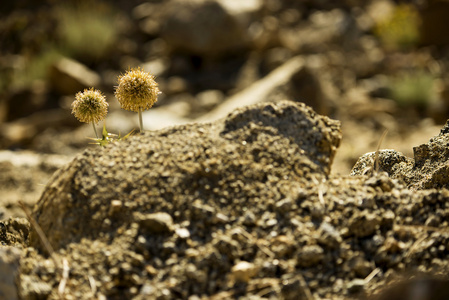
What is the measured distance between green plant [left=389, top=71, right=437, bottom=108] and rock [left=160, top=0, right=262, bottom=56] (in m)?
2.39

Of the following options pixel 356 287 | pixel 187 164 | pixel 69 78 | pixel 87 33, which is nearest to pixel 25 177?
pixel 187 164

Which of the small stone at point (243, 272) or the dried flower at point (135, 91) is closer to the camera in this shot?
the small stone at point (243, 272)

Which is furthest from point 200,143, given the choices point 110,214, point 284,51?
point 284,51

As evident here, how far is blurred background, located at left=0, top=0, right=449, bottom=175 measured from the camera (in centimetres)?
849

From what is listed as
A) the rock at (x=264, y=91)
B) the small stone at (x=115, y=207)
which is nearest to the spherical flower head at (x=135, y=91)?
the small stone at (x=115, y=207)

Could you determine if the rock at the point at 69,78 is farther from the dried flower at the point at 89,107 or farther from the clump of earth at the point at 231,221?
the clump of earth at the point at 231,221

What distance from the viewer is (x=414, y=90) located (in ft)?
30.1

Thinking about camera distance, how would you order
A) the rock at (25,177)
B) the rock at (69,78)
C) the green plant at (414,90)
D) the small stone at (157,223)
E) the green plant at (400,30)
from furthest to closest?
the green plant at (400,30) → the rock at (69,78) → the green plant at (414,90) → the rock at (25,177) → the small stone at (157,223)

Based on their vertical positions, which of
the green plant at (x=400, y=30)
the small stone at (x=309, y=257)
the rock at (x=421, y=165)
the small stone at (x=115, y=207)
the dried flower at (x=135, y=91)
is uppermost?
the green plant at (x=400, y=30)

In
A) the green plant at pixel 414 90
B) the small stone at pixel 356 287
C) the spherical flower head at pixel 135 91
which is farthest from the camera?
the green plant at pixel 414 90

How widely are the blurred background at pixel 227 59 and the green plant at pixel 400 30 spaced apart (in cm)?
2

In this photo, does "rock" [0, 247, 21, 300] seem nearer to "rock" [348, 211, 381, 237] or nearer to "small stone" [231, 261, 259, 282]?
"small stone" [231, 261, 259, 282]

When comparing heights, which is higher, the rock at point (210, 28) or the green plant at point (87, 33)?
the green plant at point (87, 33)

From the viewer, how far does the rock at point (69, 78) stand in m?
9.49
